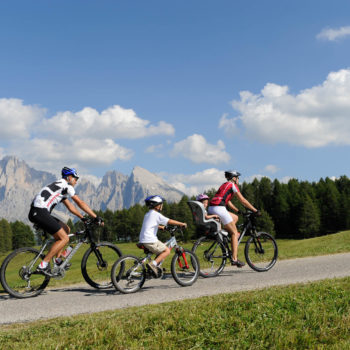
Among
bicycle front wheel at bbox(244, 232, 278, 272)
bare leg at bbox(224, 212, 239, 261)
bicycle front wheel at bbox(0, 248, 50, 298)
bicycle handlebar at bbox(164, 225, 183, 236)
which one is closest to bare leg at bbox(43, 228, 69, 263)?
bicycle front wheel at bbox(0, 248, 50, 298)

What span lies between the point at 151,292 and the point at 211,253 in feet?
8.82

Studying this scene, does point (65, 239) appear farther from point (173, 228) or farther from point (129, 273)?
point (173, 228)

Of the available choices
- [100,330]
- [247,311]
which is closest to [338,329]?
[247,311]

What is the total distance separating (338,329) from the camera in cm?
416

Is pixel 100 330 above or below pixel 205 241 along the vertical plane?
below

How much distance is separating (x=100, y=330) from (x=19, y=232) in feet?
474

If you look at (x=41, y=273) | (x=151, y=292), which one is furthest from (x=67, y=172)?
(x=151, y=292)

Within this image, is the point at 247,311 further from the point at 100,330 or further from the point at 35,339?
the point at 35,339

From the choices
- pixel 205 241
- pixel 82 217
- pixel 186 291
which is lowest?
pixel 186 291

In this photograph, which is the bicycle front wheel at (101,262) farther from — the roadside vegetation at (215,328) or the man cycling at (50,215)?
the roadside vegetation at (215,328)

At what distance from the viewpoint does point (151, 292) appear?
311 inches

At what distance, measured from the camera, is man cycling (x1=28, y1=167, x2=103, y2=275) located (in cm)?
798

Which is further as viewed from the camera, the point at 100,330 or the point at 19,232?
the point at 19,232

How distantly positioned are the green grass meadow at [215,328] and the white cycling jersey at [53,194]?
311 cm
